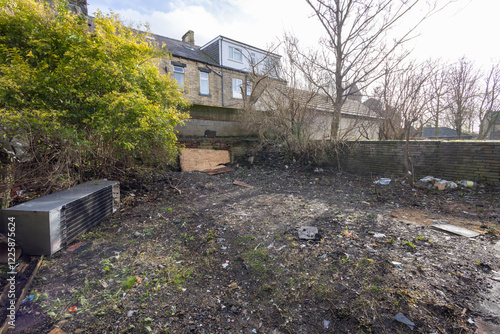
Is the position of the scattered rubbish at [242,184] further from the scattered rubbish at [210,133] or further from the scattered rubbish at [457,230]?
the scattered rubbish at [457,230]

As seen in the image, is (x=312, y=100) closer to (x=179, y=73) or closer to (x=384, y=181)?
(x=384, y=181)

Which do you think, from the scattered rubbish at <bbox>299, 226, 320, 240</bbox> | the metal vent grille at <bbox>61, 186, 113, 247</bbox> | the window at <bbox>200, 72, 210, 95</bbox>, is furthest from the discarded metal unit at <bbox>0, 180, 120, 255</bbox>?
the window at <bbox>200, 72, 210, 95</bbox>

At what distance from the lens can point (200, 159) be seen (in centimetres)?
685

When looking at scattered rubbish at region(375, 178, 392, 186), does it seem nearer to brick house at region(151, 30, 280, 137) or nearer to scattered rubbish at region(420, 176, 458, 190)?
scattered rubbish at region(420, 176, 458, 190)

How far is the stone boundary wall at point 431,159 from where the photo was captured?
4336mm

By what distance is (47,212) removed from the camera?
2201 mm

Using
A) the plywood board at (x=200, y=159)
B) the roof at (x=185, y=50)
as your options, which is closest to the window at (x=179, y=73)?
the roof at (x=185, y=50)

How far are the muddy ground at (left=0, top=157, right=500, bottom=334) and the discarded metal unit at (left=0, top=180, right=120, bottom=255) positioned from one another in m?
0.16

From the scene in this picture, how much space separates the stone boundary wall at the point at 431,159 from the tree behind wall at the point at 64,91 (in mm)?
5675

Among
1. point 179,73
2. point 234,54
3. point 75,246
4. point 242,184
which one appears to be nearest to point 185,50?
point 179,73

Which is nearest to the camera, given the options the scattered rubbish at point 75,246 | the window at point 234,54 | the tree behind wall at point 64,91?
the scattered rubbish at point 75,246

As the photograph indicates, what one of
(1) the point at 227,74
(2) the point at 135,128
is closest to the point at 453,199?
(2) the point at 135,128

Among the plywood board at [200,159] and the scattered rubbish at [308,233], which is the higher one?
the plywood board at [200,159]

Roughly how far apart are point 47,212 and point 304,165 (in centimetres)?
636
